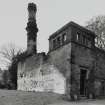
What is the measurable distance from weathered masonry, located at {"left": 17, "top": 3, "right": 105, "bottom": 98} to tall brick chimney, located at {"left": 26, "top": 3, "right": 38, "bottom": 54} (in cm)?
388

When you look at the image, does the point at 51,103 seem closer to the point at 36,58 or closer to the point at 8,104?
the point at 8,104

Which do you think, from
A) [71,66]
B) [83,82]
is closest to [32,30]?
[71,66]

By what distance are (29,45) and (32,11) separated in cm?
600

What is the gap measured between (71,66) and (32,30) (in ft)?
41.7

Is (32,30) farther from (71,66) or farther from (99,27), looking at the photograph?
(99,27)

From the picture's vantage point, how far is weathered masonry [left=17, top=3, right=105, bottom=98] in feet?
48.8

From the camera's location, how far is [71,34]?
15195mm

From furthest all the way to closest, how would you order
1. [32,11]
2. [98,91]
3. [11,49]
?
1. [11,49]
2. [32,11]
3. [98,91]

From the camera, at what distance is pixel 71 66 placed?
1468cm

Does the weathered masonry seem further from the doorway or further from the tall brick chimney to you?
the tall brick chimney

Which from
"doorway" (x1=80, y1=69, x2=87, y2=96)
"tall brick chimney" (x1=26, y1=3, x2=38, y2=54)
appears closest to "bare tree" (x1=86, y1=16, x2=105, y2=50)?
"tall brick chimney" (x1=26, y1=3, x2=38, y2=54)

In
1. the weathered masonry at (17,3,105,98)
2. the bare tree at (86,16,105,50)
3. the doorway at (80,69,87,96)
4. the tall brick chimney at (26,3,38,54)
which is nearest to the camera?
the weathered masonry at (17,3,105,98)

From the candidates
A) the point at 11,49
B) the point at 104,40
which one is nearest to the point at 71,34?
the point at 104,40

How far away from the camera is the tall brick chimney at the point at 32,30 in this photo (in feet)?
80.2
